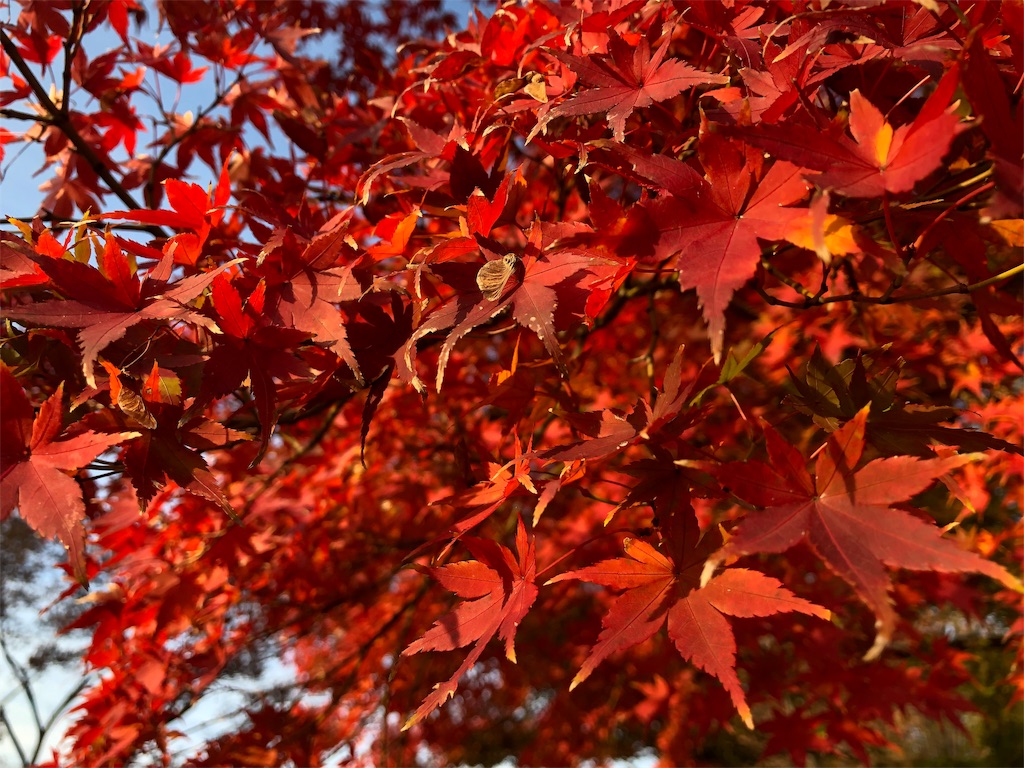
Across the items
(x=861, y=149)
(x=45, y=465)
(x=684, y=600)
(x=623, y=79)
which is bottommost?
(x=684, y=600)

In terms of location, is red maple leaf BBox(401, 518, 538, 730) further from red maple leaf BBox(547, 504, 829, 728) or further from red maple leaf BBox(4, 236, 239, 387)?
red maple leaf BBox(4, 236, 239, 387)

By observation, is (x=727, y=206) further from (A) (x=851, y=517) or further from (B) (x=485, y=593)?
(B) (x=485, y=593)

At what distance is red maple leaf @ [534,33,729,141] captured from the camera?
0.90 meters

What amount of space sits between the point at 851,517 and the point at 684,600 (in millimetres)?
226

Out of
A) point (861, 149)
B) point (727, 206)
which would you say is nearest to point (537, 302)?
point (727, 206)

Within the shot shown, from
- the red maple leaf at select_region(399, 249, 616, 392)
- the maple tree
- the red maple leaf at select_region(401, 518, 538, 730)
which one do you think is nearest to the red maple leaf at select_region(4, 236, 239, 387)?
the maple tree

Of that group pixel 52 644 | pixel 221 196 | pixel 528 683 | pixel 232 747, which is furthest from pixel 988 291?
pixel 52 644

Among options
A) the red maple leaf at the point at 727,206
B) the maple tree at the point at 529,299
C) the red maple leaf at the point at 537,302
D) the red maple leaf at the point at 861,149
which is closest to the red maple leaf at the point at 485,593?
the maple tree at the point at 529,299

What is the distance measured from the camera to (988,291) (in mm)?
1109

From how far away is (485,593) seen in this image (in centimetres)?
95

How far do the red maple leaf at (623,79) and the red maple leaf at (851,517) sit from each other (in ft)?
1.59

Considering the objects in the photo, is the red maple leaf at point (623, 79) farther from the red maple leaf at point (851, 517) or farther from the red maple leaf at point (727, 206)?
the red maple leaf at point (851, 517)

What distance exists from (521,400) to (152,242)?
690 mm

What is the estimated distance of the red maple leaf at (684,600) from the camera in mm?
743
